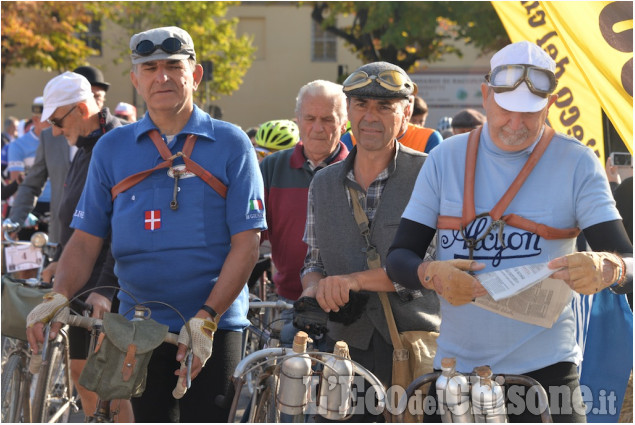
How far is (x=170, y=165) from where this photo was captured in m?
4.39

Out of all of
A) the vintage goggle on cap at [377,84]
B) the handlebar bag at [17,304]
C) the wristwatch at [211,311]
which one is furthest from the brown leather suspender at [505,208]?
the handlebar bag at [17,304]

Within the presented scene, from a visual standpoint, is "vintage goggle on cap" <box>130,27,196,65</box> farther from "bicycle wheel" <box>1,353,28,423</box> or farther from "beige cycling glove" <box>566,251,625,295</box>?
"bicycle wheel" <box>1,353,28,423</box>

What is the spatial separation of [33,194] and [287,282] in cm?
334

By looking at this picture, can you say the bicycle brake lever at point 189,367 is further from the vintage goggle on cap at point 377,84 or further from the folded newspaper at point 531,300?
the vintage goggle on cap at point 377,84

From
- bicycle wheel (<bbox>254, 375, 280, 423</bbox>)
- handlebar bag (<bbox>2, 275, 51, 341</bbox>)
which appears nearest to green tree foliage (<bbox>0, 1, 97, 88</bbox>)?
handlebar bag (<bbox>2, 275, 51, 341</bbox>)

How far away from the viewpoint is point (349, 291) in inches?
158

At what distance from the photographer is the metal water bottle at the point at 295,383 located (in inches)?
128

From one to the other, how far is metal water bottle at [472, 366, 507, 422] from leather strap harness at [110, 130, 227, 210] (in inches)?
68.9

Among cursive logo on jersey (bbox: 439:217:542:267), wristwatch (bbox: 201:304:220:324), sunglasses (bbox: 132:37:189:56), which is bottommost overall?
wristwatch (bbox: 201:304:220:324)

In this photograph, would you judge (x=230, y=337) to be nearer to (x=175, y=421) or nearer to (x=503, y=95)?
(x=175, y=421)

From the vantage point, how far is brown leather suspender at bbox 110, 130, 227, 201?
4367 mm

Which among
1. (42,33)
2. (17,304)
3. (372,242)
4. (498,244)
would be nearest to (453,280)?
(498,244)

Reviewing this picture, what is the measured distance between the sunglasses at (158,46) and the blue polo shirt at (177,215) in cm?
33

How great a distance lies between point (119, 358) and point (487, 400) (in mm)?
1447
